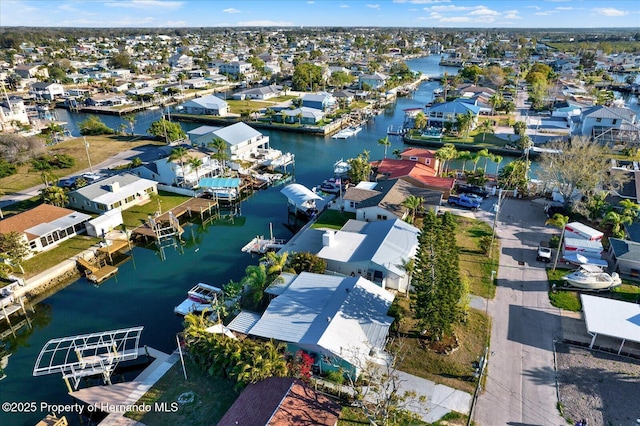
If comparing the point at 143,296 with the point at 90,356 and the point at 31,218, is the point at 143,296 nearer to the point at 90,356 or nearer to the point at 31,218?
the point at 90,356

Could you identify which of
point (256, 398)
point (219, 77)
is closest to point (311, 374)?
point (256, 398)

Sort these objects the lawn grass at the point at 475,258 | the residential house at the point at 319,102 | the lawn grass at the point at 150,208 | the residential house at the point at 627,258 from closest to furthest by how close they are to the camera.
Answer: the lawn grass at the point at 475,258 < the residential house at the point at 627,258 < the lawn grass at the point at 150,208 < the residential house at the point at 319,102

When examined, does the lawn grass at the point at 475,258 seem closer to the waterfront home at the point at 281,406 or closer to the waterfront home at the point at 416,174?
the waterfront home at the point at 416,174

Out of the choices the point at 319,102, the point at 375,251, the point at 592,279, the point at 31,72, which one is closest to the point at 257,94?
the point at 319,102

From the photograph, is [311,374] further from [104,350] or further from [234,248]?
[234,248]

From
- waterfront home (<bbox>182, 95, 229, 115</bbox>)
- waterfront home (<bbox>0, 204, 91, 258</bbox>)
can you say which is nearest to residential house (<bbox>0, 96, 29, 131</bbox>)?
waterfront home (<bbox>182, 95, 229, 115</bbox>)

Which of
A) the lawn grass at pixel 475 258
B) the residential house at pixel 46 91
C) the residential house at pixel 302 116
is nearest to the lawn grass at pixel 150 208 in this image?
the lawn grass at pixel 475 258
